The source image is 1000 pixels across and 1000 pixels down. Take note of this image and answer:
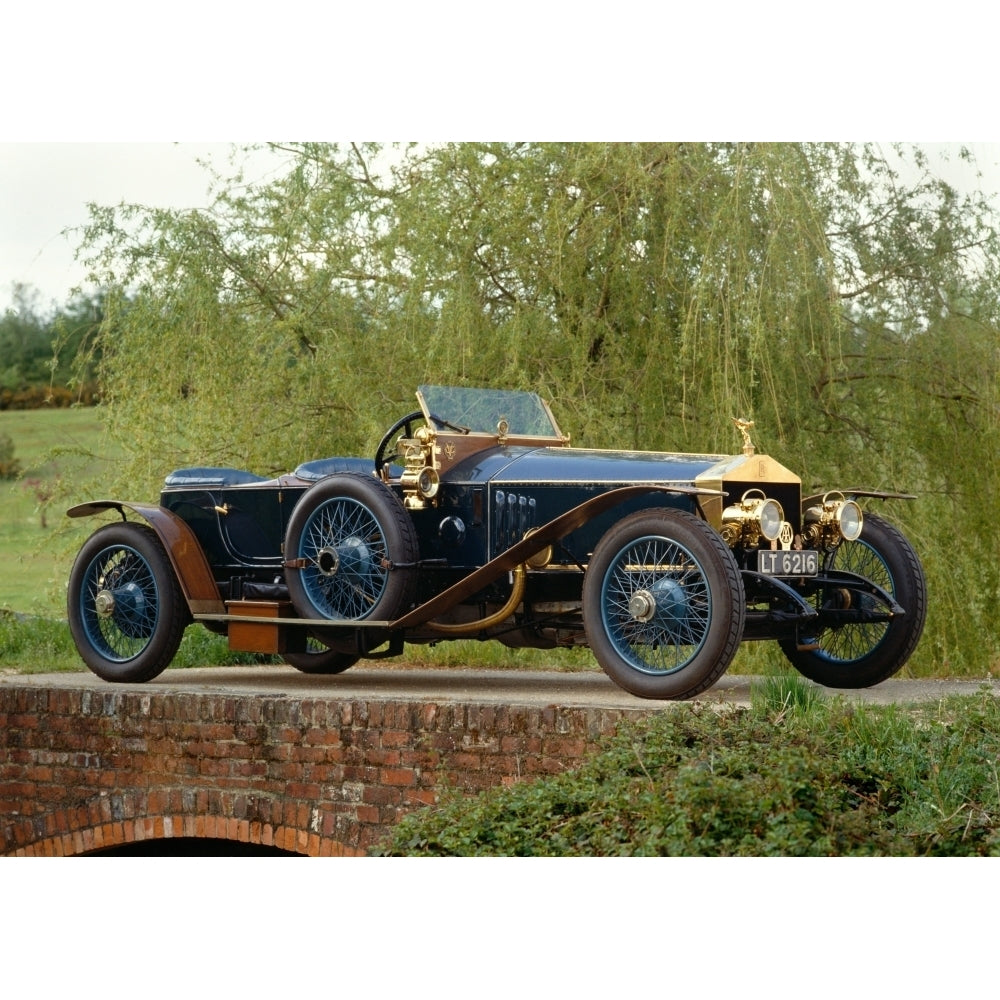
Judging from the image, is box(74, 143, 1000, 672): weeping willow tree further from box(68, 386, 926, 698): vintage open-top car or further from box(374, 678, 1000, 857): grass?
box(374, 678, 1000, 857): grass

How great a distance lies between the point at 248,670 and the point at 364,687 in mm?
1858

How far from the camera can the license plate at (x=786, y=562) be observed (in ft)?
22.6

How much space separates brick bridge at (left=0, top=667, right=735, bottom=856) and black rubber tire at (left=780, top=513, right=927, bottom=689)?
69 cm

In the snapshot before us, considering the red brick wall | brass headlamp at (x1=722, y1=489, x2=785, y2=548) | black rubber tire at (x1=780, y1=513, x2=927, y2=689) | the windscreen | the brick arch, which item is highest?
the windscreen

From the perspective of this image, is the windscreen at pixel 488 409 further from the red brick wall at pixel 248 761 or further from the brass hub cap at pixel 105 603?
the brass hub cap at pixel 105 603

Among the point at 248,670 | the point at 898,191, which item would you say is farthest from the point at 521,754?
the point at 898,191

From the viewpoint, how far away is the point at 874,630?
7703 millimetres

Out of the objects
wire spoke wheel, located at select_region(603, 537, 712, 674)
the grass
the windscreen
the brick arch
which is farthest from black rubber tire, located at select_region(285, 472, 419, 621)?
the grass

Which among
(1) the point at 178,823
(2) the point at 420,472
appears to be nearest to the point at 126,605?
(1) the point at 178,823

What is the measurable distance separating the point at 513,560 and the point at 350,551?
948 millimetres

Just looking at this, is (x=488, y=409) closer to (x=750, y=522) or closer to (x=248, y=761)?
(x=750, y=522)

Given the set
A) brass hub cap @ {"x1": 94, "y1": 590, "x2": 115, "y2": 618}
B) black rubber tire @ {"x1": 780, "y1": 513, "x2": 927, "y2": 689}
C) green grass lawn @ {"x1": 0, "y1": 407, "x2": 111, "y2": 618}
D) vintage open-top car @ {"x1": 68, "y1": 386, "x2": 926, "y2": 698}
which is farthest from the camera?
green grass lawn @ {"x1": 0, "y1": 407, "x2": 111, "y2": 618}

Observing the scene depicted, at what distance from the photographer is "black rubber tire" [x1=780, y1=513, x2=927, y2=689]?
7473mm

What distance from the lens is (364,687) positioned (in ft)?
27.3
